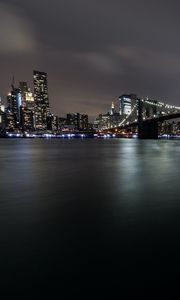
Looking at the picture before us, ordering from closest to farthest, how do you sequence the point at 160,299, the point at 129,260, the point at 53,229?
the point at 160,299 < the point at 129,260 < the point at 53,229

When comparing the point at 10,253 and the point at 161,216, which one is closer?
the point at 10,253

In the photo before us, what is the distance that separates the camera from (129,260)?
7.09m

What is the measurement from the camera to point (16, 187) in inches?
724

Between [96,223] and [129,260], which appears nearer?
[129,260]

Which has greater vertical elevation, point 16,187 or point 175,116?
point 175,116

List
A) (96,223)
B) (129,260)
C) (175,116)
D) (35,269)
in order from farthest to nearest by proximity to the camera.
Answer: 1. (175,116)
2. (96,223)
3. (129,260)
4. (35,269)

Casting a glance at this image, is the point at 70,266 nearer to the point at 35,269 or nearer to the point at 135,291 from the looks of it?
the point at 35,269

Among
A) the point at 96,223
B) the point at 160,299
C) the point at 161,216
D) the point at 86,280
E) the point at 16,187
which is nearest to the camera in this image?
the point at 160,299

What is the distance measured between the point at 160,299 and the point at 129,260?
170 centimetres

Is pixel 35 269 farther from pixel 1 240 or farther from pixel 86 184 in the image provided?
pixel 86 184

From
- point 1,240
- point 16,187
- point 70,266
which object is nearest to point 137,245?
point 70,266

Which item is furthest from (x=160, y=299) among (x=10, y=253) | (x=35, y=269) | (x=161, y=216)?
(x=161, y=216)

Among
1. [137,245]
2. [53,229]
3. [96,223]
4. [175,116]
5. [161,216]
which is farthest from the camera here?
[175,116]

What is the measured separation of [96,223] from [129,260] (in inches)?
122
